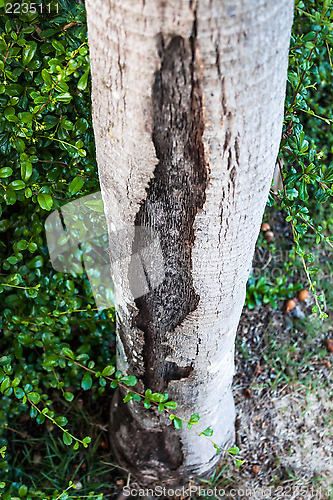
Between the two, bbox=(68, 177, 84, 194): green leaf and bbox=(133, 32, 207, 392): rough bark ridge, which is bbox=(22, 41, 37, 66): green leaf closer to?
bbox=(68, 177, 84, 194): green leaf

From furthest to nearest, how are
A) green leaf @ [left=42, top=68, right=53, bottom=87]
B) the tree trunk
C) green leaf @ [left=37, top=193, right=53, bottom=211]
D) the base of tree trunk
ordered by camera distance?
the base of tree trunk, green leaf @ [left=37, top=193, right=53, bottom=211], green leaf @ [left=42, top=68, right=53, bottom=87], the tree trunk

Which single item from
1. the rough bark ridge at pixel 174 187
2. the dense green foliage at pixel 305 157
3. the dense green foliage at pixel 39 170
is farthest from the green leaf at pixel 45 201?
the dense green foliage at pixel 305 157

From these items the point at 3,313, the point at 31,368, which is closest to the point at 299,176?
the point at 3,313

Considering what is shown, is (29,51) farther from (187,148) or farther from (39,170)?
(187,148)

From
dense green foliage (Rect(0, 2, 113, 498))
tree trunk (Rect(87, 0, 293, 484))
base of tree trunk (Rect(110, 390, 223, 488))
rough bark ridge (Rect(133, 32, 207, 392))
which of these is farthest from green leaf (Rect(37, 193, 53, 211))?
base of tree trunk (Rect(110, 390, 223, 488))

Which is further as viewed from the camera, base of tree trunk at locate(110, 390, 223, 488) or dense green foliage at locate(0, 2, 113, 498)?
base of tree trunk at locate(110, 390, 223, 488)

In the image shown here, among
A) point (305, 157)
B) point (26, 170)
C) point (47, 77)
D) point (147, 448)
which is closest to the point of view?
point (47, 77)

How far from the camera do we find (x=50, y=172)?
1.37 metres

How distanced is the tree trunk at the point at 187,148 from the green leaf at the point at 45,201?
0.26m

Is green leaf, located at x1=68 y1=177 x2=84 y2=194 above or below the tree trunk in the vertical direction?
below

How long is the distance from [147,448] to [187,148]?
1347 mm

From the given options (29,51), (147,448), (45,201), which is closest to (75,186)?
(45,201)

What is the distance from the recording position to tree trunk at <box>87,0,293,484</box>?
0.64m

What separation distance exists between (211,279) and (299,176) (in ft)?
1.66
